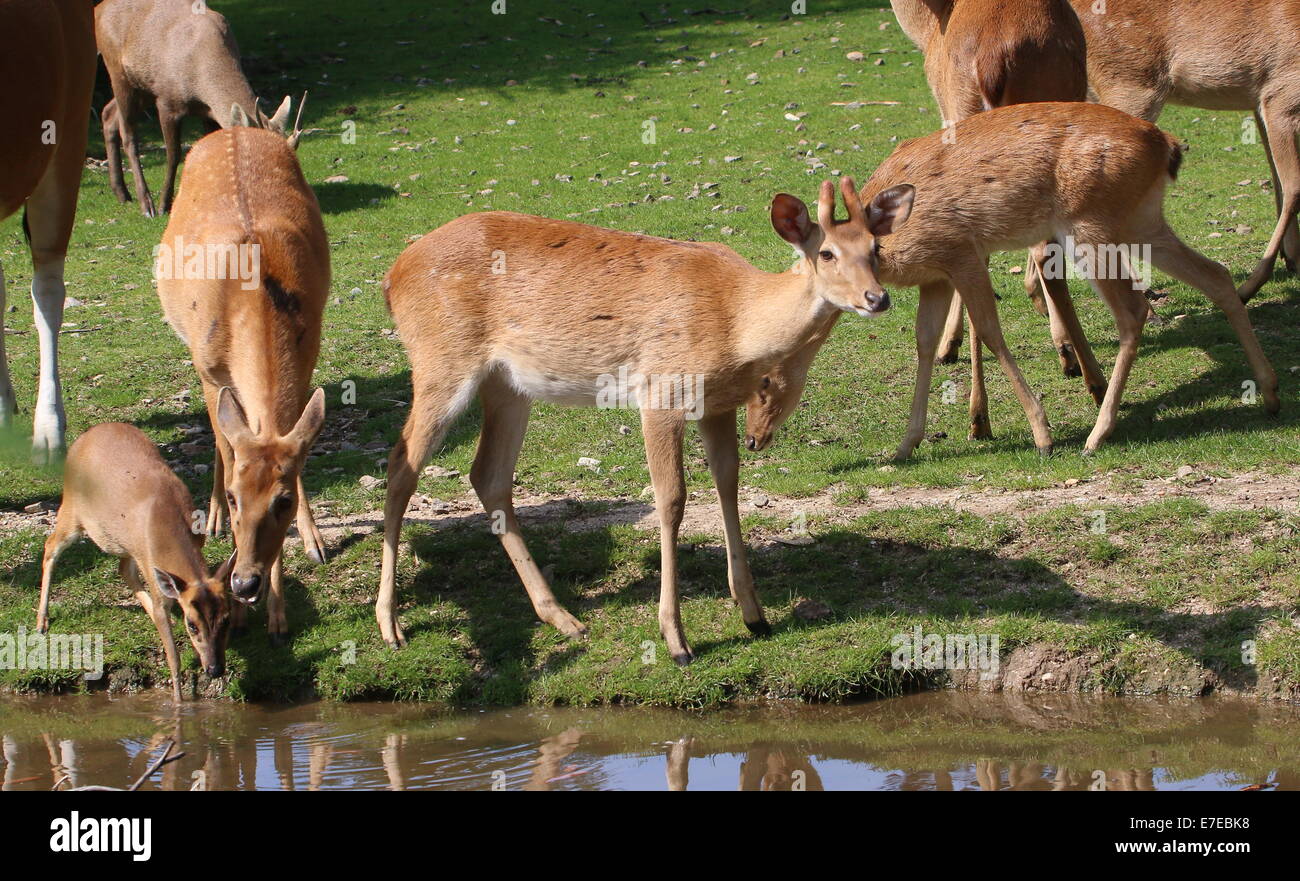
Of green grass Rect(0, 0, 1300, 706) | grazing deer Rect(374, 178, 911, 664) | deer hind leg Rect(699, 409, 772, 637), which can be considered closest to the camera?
grazing deer Rect(374, 178, 911, 664)

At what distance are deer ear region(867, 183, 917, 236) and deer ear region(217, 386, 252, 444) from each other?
276 centimetres

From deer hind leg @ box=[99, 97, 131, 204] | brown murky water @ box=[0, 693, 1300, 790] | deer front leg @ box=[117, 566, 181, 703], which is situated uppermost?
deer hind leg @ box=[99, 97, 131, 204]

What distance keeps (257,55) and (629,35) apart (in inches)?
213

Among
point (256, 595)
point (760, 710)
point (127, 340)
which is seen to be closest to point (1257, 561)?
point (760, 710)

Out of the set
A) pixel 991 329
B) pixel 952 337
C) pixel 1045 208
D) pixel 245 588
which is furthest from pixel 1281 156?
A: pixel 245 588

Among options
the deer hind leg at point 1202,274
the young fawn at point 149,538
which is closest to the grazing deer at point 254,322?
the young fawn at point 149,538

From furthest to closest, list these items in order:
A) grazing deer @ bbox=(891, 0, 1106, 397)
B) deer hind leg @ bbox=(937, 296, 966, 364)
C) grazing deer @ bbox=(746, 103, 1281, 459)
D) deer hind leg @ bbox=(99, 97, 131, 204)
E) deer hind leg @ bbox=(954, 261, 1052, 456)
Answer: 1. deer hind leg @ bbox=(99, 97, 131, 204)
2. deer hind leg @ bbox=(937, 296, 966, 364)
3. grazing deer @ bbox=(891, 0, 1106, 397)
4. deer hind leg @ bbox=(954, 261, 1052, 456)
5. grazing deer @ bbox=(746, 103, 1281, 459)

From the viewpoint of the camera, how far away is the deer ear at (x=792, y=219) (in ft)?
19.4

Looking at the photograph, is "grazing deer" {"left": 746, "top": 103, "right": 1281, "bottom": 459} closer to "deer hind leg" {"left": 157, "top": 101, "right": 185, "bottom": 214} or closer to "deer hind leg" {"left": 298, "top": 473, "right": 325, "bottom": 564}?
"deer hind leg" {"left": 298, "top": 473, "right": 325, "bottom": 564}

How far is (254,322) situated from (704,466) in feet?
9.69

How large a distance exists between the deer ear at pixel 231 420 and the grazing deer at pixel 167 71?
357 inches

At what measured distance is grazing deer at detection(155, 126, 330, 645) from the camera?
5.84 metres

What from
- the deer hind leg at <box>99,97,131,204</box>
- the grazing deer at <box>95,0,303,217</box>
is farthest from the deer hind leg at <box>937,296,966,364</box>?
the deer hind leg at <box>99,97,131,204</box>

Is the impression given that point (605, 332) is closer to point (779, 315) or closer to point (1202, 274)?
point (779, 315)
